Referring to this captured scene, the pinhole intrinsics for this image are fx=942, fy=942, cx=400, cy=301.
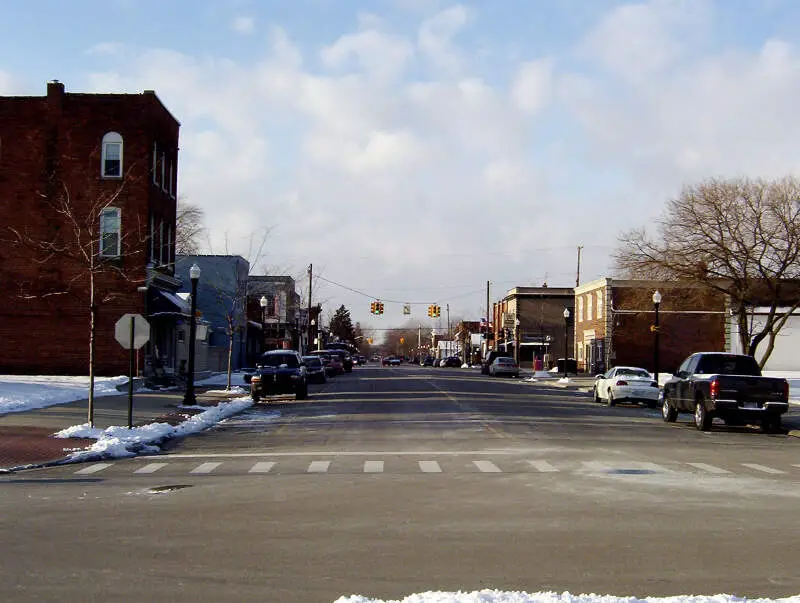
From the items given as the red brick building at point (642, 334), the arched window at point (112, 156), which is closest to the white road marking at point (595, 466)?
the arched window at point (112, 156)

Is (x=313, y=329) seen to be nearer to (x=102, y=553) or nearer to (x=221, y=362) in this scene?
(x=221, y=362)

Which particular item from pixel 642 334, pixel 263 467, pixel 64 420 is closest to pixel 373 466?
pixel 263 467

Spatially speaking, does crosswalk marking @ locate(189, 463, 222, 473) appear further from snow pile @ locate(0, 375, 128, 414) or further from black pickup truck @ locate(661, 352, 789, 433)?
black pickup truck @ locate(661, 352, 789, 433)

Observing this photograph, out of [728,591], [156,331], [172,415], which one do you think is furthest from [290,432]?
[156,331]

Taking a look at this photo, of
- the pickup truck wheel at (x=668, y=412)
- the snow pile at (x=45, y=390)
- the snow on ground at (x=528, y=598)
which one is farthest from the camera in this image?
the pickup truck wheel at (x=668, y=412)

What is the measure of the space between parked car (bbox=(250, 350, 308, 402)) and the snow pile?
15.8 feet

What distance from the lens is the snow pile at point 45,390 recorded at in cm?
2598

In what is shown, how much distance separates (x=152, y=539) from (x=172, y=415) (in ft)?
54.4

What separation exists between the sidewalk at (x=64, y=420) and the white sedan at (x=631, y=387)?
46.2 ft

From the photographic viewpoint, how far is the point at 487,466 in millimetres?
15141

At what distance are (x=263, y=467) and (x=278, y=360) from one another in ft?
66.3

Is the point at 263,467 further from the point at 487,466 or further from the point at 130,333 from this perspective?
the point at 130,333

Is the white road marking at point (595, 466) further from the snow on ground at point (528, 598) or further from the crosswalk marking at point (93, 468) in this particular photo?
the snow on ground at point (528, 598)

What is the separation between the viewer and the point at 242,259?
2596 inches
